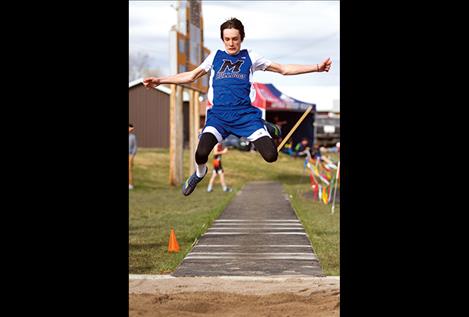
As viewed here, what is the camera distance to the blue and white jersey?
24.0 ft

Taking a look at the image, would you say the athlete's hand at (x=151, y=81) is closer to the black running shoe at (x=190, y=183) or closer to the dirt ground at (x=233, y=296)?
the black running shoe at (x=190, y=183)

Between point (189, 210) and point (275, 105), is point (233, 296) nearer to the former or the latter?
point (275, 105)

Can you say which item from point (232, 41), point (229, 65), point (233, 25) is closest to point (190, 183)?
point (229, 65)

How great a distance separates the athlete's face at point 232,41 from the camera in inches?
279

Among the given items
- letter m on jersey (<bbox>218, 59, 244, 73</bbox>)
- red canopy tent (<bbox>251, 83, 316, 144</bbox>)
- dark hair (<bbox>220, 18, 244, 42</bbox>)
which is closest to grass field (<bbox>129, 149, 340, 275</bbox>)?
red canopy tent (<bbox>251, 83, 316, 144</bbox>)

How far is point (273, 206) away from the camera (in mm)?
23578

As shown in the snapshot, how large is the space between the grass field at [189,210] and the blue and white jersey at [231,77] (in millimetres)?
7054

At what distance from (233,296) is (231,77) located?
218 inches

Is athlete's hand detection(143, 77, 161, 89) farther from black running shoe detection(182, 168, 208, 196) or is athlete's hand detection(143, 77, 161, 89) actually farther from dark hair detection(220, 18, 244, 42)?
black running shoe detection(182, 168, 208, 196)

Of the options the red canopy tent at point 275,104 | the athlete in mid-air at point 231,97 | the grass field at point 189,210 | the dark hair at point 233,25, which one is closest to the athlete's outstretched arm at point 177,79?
the athlete in mid-air at point 231,97
